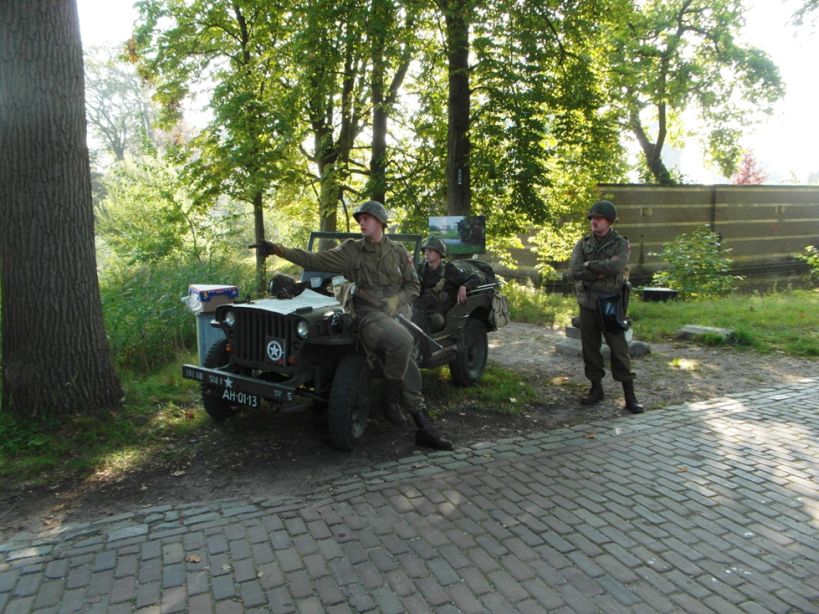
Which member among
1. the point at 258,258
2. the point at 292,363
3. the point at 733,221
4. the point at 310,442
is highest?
the point at 733,221

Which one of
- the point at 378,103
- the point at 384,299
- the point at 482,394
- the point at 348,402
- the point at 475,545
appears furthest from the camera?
the point at 378,103

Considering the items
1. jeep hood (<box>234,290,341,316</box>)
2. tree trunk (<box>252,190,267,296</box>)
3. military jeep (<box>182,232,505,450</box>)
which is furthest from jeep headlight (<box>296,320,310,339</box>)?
tree trunk (<box>252,190,267,296</box>)

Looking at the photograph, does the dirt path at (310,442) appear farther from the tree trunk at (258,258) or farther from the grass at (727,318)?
the tree trunk at (258,258)

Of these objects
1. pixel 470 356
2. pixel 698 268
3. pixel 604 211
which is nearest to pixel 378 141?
pixel 698 268

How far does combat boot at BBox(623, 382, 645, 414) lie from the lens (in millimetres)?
6250

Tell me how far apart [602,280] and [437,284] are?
1.67 m

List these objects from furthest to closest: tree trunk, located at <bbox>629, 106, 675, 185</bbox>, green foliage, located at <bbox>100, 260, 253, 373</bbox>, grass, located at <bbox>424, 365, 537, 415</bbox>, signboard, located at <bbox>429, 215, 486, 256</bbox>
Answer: tree trunk, located at <bbox>629, 106, 675, 185</bbox>, signboard, located at <bbox>429, 215, 486, 256</bbox>, green foliage, located at <bbox>100, 260, 253, 373</bbox>, grass, located at <bbox>424, 365, 537, 415</bbox>

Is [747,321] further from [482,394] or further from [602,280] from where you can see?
[482,394]

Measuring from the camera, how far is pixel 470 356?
23.7 feet

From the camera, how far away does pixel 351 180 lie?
53.1 feet

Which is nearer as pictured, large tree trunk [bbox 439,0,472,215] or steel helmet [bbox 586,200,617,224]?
steel helmet [bbox 586,200,617,224]

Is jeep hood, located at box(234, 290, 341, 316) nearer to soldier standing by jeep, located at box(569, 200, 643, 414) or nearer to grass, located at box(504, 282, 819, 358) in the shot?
soldier standing by jeep, located at box(569, 200, 643, 414)

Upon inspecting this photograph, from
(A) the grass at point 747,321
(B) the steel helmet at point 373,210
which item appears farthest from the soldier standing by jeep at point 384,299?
(A) the grass at point 747,321

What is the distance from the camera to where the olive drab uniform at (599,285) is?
20.5 ft
